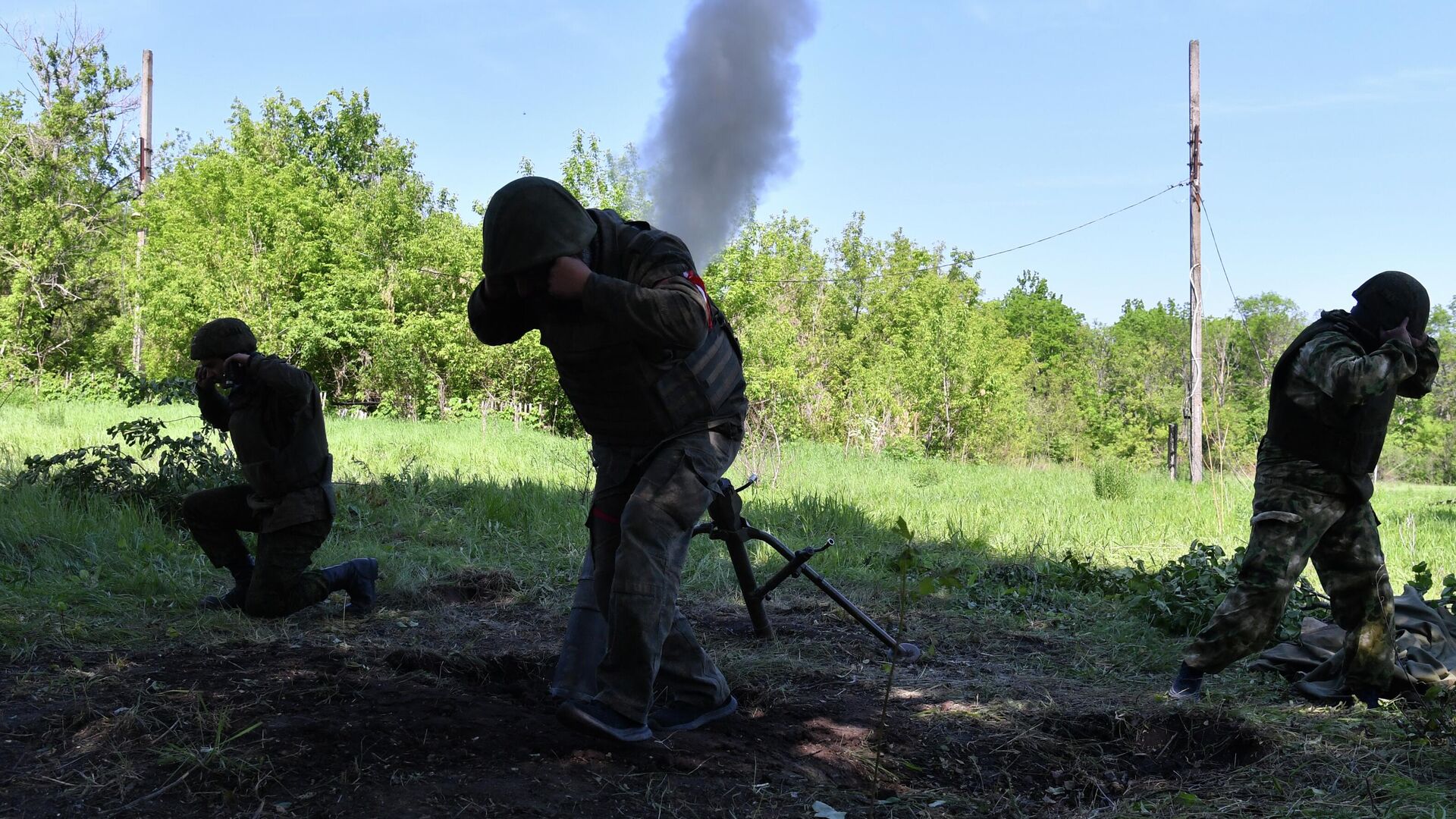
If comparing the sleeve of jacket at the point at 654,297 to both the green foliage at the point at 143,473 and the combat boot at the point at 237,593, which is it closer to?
the combat boot at the point at 237,593

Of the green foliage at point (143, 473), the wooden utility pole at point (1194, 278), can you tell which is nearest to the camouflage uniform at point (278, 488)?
the green foliage at point (143, 473)

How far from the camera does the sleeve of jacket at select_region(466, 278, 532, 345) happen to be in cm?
339

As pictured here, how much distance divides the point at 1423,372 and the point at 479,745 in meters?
3.98

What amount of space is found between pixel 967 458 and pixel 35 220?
2481 cm

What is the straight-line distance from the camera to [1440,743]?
3.58 meters

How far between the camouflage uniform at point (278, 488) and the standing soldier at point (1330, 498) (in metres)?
4.02

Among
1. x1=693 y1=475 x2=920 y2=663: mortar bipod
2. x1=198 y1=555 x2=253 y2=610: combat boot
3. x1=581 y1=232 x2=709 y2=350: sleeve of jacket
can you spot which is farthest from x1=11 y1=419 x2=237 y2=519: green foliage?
x1=581 y1=232 x2=709 y2=350: sleeve of jacket

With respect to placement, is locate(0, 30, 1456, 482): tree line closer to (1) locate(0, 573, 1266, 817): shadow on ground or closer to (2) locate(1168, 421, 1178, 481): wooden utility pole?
(2) locate(1168, 421, 1178, 481): wooden utility pole

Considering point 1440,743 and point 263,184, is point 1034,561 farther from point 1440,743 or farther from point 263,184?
point 263,184

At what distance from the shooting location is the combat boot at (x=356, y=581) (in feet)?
16.9

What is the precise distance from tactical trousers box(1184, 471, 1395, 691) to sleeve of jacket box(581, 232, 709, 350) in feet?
8.60

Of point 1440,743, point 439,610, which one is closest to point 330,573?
point 439,610

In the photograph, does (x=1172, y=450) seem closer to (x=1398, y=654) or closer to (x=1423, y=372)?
(x=1398, y=654)

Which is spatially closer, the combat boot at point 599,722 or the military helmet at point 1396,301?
the combat boot at point 599,722
